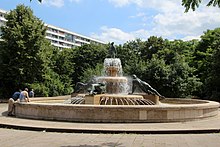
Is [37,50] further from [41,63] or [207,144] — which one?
[207,144]

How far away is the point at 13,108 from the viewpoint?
16.6 meters

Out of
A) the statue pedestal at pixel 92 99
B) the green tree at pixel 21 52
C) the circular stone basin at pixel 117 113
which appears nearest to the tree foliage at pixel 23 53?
the green tree at pixel 21 52

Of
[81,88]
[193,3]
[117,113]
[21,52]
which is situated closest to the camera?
[193,3]

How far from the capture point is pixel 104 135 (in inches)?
442

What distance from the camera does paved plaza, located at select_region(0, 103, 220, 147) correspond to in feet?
31.7

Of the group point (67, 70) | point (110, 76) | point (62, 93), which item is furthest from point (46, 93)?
point (110, 76)

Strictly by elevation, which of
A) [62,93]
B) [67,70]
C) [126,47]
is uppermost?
[126,47]

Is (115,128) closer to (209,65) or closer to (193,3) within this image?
(193,3)

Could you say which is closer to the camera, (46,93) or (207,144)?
(207,144)

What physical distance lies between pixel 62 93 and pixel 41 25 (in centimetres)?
1066

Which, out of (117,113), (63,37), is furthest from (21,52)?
(63,37)

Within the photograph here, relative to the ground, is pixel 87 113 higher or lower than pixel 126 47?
lower

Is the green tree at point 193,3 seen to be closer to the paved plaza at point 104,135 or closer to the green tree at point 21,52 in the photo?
the paved plaza at point 104,135

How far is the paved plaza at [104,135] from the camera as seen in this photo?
9656 millimetres
